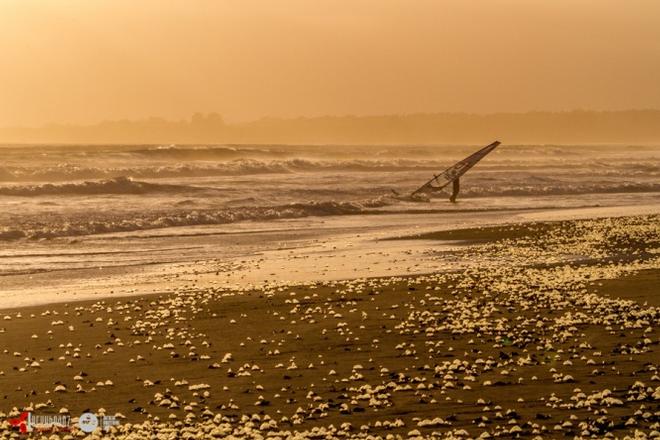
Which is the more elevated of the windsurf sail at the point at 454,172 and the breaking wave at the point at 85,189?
the windsurf sail at the point at 454,172

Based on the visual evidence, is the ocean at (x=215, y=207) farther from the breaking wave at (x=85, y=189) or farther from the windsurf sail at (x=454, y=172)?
the windsurf sail at (x=454, y=172)

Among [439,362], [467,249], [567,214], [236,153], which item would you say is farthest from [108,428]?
[236,153]

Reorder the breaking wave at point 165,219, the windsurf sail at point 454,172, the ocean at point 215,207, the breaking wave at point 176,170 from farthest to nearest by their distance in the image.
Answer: the breaking wave at point 176,170 → the windsurf sail at point 454,172 → the breaking wave at point 165,219 → the ocean at point 215,207

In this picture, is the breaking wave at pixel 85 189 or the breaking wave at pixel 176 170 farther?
the breaking wave at pixel 176 170

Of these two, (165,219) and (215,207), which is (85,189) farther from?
(165,219)

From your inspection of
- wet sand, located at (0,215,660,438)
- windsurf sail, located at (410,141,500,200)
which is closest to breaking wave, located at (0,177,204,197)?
windsurf sail, located at (410,141,500,200)

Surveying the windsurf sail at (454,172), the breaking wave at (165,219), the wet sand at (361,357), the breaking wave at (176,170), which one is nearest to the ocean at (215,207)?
the breaking wave at (165,219)

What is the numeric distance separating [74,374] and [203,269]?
1234 cm

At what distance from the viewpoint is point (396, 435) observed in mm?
11156

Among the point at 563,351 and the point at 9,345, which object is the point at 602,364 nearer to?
the point at 563,351

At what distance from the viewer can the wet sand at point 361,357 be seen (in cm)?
1183

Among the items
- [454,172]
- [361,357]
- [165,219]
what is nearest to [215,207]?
[165,219]

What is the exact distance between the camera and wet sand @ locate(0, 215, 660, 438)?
11.8 m

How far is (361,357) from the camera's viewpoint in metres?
15.1
